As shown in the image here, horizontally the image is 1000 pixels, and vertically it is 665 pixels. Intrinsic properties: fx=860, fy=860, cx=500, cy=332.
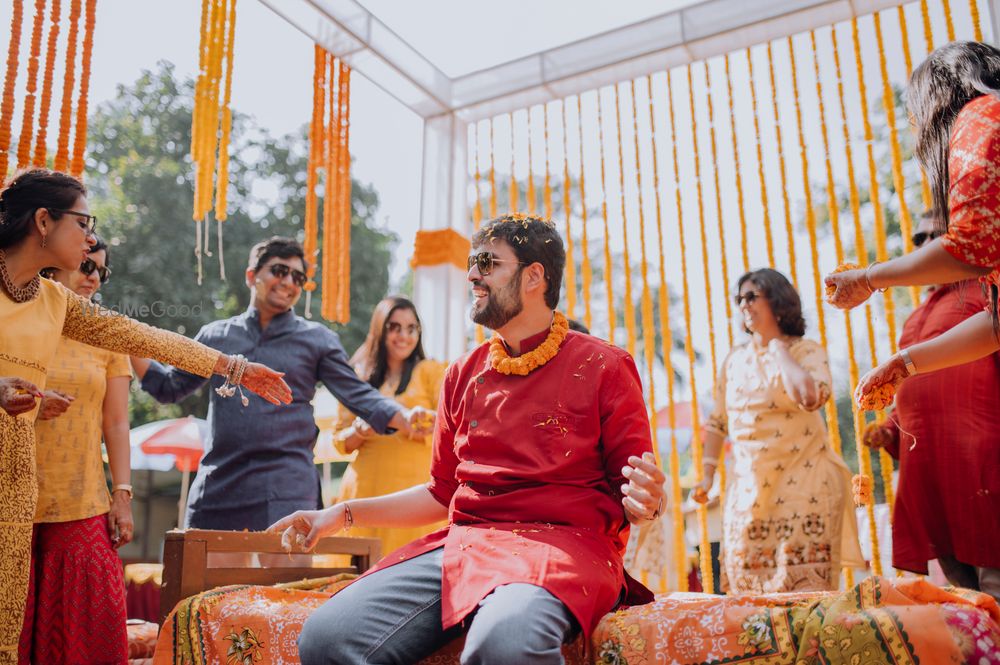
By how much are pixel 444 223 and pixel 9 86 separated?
3048mm

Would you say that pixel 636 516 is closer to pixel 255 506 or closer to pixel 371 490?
pixel 255 506

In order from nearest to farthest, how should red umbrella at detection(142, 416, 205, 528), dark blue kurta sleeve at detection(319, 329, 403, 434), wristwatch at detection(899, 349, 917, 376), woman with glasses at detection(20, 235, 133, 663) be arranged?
wristwatch at detection(899, 349, 917, 376), woman with glasses at detection(20, 235, 133, 663), dark blue kurta sleeve at detection(319, 329, 403, 434), red umbrella at detection(142, 416, 205, 528)

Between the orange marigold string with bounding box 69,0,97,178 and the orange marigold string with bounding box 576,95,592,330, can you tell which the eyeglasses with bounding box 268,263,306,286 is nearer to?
the orange marigold string with bounding box 69,0,97,178

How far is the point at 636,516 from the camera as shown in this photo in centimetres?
197

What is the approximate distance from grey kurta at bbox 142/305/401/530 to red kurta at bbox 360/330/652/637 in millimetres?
1434

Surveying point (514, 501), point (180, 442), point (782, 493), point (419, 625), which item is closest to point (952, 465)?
point (782, 493)

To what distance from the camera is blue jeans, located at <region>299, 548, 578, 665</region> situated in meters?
1.71

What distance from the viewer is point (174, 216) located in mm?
16703

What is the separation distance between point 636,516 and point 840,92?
160 inches

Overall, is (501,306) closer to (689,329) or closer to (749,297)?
(749,297)

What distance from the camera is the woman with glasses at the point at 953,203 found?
1969 millimetres

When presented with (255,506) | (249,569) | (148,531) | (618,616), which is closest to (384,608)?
(618,616)

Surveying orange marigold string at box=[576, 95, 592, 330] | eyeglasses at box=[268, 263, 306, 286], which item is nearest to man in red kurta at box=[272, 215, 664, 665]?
eyeglasses at box=[268, 263, 306, 286]

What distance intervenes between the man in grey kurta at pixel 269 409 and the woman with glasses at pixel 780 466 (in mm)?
1555
